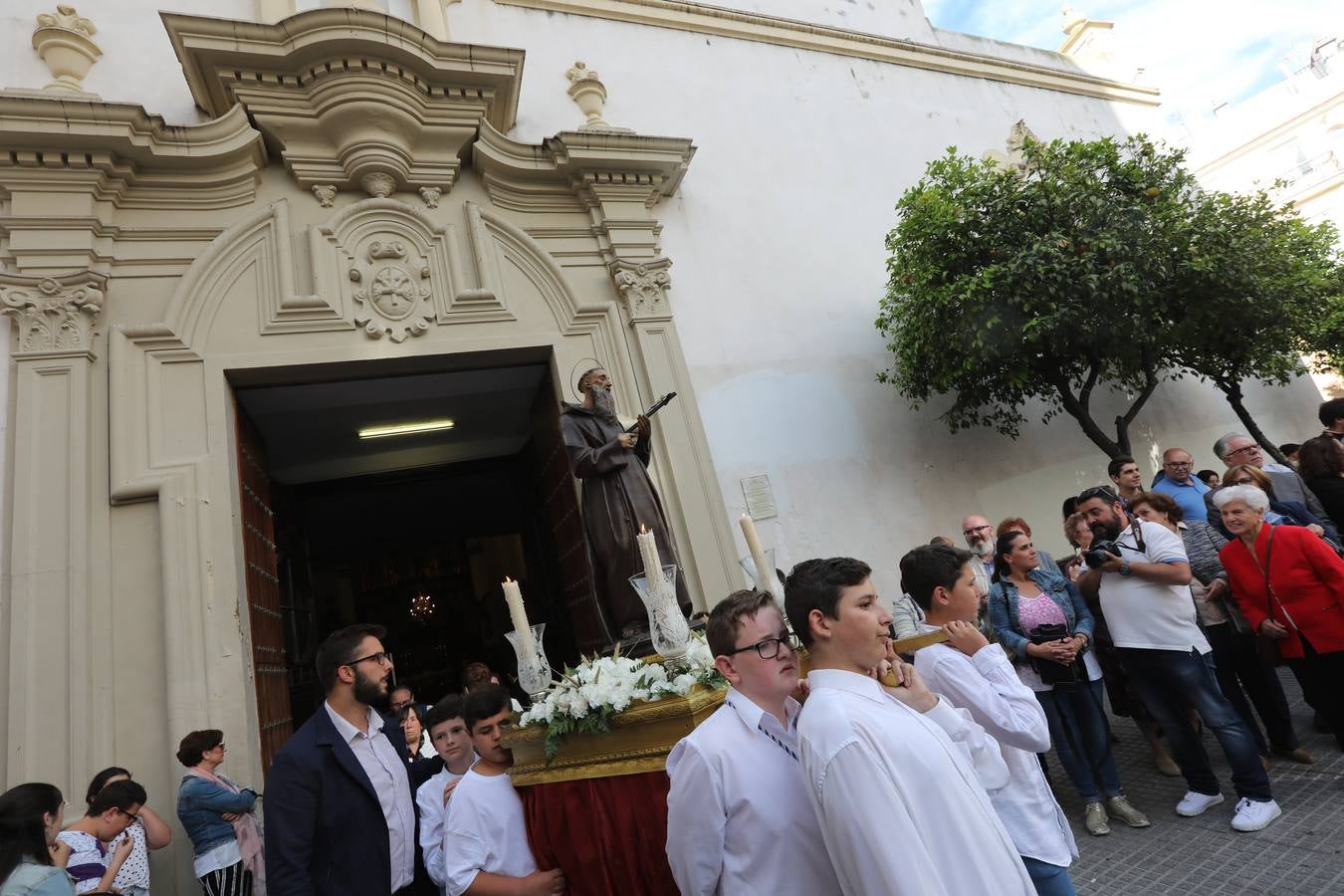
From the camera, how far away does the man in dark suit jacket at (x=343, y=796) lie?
2.41 m

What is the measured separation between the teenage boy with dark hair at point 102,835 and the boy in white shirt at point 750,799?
10.2 feet

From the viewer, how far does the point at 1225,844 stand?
3400 mm

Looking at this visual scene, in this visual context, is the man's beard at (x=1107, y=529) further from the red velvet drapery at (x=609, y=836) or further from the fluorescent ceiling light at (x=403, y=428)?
the fluorescent ceiling light at (x=403, y=428)

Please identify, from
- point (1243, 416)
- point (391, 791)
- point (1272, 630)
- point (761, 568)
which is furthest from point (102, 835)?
point (1243, 416)

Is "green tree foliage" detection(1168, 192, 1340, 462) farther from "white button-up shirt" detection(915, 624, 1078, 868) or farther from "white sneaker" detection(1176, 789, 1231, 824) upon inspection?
"white button-up shirt" detection(915, 624, 1078, 868)

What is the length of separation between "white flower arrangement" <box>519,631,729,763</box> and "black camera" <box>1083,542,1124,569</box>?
2.56m

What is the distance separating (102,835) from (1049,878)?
3958mm

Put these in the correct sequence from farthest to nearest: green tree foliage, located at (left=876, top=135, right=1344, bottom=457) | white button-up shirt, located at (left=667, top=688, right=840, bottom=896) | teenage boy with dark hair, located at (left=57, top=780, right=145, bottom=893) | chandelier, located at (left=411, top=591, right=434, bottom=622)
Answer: chandelier, located at (left=411, top=591, right=434, bottom=622) → green tree foliage, located at (left=876, top=135, right=1344, bottom=457) → teenage boy with dark hair, located at (left=57, top=780, right=145, bottom=893) → white button-up shirt, located at (left=667, top=688, right=840, bottom=896)

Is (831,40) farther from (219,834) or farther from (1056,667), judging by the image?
(219,834)

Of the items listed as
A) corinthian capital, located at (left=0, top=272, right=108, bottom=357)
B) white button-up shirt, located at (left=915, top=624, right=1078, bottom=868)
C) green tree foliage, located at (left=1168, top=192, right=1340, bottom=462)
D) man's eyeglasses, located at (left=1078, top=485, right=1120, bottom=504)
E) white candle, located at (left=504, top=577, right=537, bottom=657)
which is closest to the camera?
white button-up shirt, located at (left=915, top=624, right=1078, bottom=868)

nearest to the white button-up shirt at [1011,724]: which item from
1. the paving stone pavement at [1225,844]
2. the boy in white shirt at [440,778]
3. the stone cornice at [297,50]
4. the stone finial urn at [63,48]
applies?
the paving stone pavement at [1225,844]

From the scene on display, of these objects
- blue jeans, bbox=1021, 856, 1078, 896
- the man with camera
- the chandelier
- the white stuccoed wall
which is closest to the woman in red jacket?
the man with camera

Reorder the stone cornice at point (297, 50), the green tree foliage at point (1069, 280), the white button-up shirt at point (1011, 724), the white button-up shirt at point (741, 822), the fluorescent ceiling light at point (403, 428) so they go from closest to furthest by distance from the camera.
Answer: the white button-up shirt at point (741, 822) < the white button-up shirt at point (1011, 724) < the stone cornice at point (297, 50) < the green tree foliage at point (1069, 280) < the fluorescent ceiling light at point (403, 428)

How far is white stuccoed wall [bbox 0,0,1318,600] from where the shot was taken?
6.52 meters
